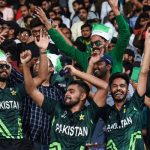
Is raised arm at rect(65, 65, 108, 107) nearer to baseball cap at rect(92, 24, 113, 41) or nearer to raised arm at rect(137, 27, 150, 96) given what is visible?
raised arm at rect(137, 27, 150, 96)

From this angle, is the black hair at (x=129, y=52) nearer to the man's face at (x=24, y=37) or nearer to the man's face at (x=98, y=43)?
the man's face at (x=24, y=37)

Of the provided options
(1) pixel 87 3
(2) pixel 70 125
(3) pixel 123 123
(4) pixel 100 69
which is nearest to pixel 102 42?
(4) pixel 100 69

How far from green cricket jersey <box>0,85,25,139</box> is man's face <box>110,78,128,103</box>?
4.55 feet

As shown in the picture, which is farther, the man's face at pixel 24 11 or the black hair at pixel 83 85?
the man's face at pixel 24 11

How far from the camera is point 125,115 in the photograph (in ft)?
35.5

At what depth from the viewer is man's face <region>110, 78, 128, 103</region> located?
35.4 ft

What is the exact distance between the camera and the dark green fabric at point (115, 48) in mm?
11906

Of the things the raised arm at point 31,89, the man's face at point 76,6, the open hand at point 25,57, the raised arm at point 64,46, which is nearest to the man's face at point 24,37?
the raised arm at point 64,46

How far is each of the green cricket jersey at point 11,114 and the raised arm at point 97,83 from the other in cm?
106

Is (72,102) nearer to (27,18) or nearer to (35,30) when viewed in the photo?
(35,30)

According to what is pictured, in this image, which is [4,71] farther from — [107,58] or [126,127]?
[126,127]

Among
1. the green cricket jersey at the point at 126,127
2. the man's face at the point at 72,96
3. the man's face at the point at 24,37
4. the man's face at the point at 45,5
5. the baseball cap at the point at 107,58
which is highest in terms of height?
the man's face at the point at 45,5

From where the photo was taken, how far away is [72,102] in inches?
421

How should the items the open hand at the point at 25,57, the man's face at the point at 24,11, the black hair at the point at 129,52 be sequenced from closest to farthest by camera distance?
1. the open hand at the point at 25,57
2. the black hair at the point at 129,52
3. the man's face at the point at 24,11
